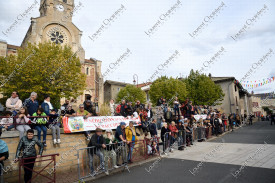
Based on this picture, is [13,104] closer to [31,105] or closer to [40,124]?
[31,105]

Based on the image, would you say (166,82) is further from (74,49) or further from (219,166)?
(219,166)

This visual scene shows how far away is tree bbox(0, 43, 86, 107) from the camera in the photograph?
18.7m

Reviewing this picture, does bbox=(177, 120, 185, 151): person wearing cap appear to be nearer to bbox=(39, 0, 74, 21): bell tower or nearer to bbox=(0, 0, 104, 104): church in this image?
bbox=(0, 0, 104, 104): church

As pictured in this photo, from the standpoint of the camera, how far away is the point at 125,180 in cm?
→ 576

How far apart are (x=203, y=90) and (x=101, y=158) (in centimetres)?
3038

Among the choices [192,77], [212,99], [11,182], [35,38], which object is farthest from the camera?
[192,77]

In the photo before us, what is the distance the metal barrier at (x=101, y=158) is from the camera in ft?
20.6

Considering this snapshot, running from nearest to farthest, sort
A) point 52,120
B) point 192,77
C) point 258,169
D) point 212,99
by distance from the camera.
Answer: point 258,169 → point 52,120 → point 212,99 → point 192,77

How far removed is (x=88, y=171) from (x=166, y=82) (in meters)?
29.3

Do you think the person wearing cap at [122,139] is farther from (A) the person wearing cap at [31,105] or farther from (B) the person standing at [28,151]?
(A) the person wearing cap at [31,105]

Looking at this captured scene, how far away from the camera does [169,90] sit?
33562 mm

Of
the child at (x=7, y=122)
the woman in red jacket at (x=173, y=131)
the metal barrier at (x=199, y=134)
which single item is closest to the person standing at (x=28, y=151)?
the child at (x=7, y=122)

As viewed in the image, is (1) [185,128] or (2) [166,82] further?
(2) [166,82]

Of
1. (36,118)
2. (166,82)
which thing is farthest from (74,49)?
(36,118)
